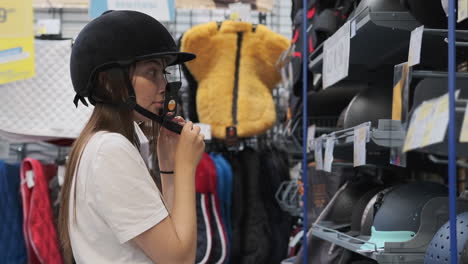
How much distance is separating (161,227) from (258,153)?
215 cm

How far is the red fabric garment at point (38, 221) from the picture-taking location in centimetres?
259

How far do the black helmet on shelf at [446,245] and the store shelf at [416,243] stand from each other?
0.40 feet

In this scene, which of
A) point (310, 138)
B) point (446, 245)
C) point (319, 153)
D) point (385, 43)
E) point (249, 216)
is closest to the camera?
point (446, 245)

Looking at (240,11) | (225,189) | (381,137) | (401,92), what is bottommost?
(225,189)

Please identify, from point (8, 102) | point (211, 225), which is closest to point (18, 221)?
point (8, 102)

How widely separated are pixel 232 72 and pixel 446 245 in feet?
6.86

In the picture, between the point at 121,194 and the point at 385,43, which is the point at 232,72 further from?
the point at 121,194

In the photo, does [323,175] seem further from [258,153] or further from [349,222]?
[258,153]

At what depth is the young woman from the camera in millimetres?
1263

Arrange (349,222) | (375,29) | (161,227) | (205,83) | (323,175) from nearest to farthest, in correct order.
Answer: (161,227), (375,29), (349,222), (323,175), (205,83)

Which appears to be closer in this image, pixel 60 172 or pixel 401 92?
pixel 401 92

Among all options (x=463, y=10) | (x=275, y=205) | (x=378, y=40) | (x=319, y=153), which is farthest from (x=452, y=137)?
(x=275, y=205)

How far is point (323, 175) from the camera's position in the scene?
2.71m

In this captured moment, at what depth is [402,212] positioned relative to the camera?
173 centimetres
